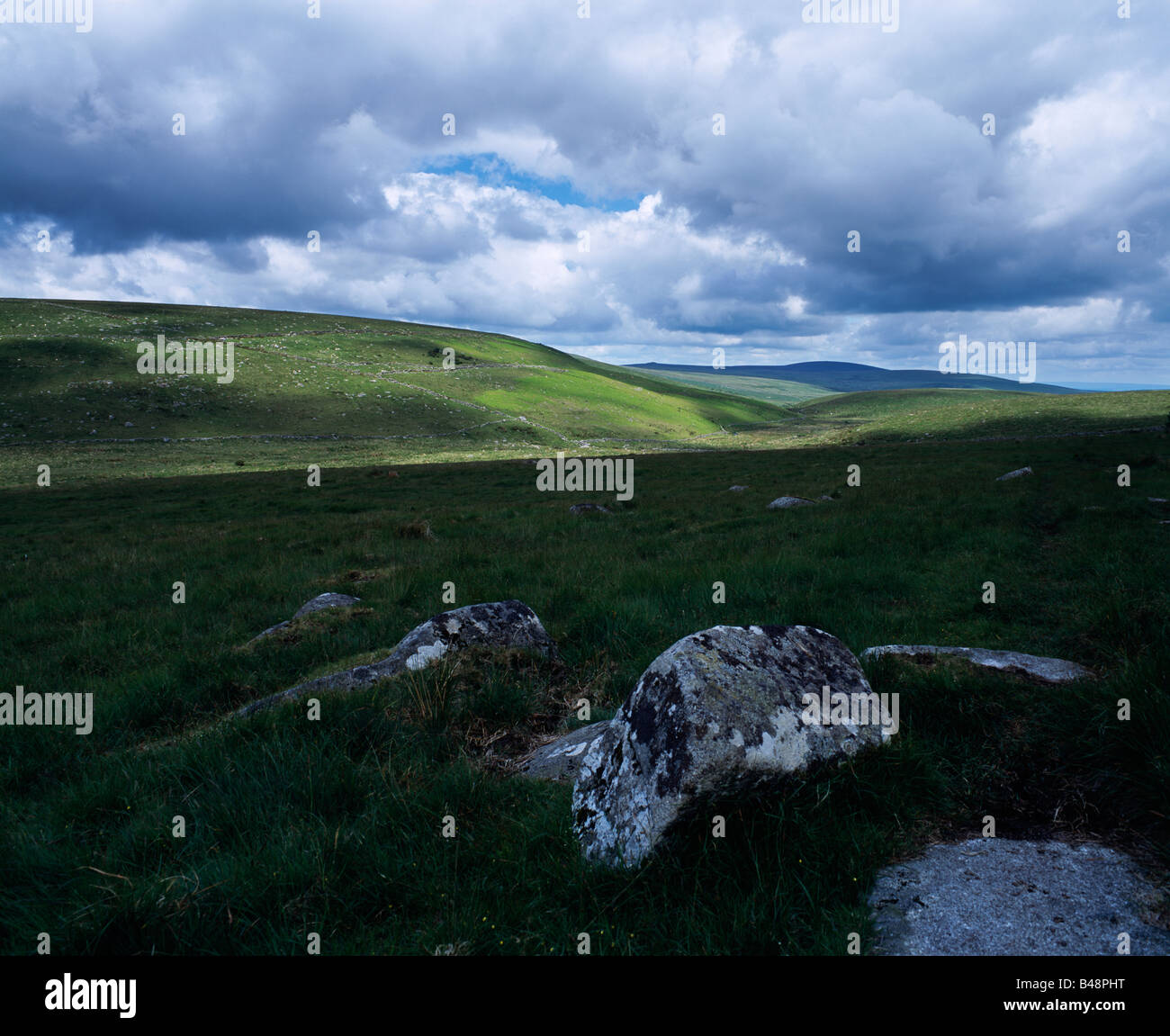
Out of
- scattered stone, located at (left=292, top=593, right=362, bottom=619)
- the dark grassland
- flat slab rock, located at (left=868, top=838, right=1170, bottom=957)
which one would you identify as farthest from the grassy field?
scattered stone, located at (left=292, top=593, right=362, bottom=619)

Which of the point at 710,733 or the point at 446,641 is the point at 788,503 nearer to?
the point at 446,641

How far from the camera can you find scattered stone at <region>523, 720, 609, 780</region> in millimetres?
4613

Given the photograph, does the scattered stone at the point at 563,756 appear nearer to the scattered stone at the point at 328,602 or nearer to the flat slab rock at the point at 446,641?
the flat slab rock at the point at 446,641

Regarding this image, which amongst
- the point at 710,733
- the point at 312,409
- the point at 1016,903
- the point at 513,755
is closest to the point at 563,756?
the point at 513,755

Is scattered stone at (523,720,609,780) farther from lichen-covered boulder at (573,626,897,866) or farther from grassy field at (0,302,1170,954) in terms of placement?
lichen-covered boulder at (573,626,897,866)

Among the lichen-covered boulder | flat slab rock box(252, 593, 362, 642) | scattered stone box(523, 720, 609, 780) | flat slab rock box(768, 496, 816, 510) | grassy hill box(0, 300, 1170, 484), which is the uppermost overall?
grassy hill box(0, 300, 1170, 484)

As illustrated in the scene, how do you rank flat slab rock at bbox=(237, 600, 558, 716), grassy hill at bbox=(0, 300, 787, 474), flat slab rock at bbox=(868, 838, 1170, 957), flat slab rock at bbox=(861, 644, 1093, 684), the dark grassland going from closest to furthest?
flat slab rock at bbox=(868, 838, 1170, 957) → the dark grassland → flat slab rock at bbox=(861, 644, 1093, 684) → flat slab rock at bbox=(237, 600, 558, 716) → grassy hill at bbox=(0, 300, 787, 474)

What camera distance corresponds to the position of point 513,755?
5.18m

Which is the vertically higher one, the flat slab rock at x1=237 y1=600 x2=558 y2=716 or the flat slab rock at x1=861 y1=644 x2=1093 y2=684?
the flat slab rock at x1=861 y1=644 x2=1093 y2=684

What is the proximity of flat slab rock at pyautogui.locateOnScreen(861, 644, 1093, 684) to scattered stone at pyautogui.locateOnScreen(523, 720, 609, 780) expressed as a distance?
8.57 feet

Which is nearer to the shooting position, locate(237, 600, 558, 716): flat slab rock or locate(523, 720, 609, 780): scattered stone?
locate(523, 720, 609, 780): scattered stone

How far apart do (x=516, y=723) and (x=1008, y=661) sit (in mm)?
4253
